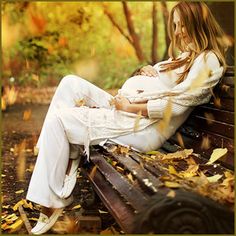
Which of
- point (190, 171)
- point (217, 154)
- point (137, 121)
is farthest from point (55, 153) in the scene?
point (217, 154)

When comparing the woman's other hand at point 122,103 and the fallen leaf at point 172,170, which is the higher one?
the woman's other hand at point 122,103

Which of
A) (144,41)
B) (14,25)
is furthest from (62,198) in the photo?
(144,41)

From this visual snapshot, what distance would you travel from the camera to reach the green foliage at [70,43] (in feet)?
46.6

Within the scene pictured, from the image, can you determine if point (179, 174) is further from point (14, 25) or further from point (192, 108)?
point (14, 25)

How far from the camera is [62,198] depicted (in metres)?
3.96

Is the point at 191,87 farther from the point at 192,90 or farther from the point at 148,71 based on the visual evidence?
the point at 148,71

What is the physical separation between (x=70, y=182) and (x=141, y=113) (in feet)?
2.36

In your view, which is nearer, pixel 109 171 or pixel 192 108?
pixel 109 171

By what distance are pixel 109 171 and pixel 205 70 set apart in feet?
3.26

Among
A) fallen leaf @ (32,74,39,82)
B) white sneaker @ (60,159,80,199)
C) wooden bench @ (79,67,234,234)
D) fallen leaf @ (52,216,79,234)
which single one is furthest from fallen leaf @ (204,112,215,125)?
fallen leaf @ (32,74,39,82)

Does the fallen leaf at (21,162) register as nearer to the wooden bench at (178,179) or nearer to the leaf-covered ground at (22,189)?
the leaf-covered ground at (22,189)

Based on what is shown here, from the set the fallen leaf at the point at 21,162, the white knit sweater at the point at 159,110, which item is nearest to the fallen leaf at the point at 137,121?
the white knit sweater at the point at 159,110

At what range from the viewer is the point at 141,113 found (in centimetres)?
414

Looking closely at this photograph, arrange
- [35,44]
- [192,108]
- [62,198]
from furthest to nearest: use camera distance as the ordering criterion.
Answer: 1. [35,44]
2. [192,108]
3. [62,198]
